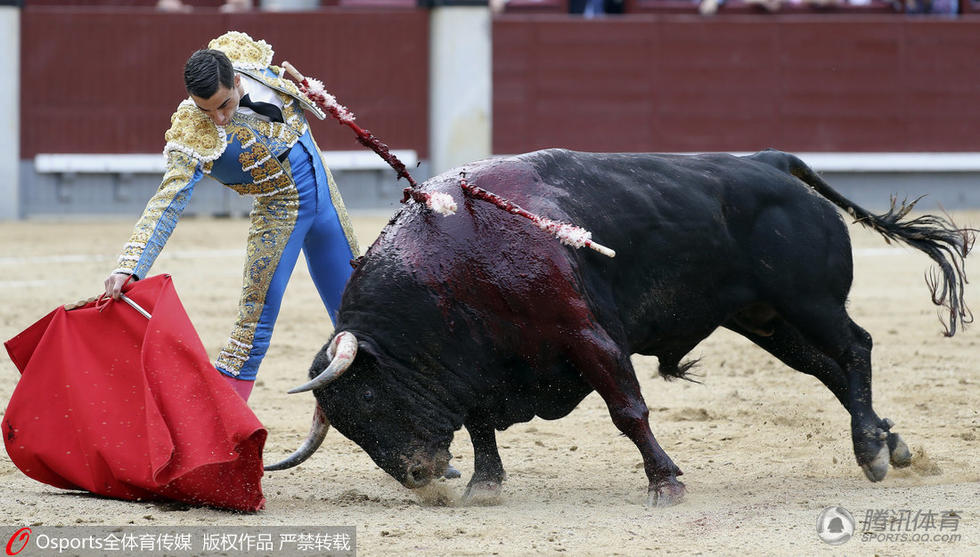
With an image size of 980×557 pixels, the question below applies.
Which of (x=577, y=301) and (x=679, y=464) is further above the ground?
(x=577, y=301)

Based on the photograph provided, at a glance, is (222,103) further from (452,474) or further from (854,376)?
(854,376)

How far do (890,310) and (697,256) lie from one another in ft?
11.4

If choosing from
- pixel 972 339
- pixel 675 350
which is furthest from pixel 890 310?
pixel 675 350

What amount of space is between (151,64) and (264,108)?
723cm

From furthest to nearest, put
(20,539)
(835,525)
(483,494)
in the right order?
(483,494) → (835,525) → (20,539)

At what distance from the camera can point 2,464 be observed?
3.88 m

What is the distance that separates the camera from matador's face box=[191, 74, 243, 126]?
342cm

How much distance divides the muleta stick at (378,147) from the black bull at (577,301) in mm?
47

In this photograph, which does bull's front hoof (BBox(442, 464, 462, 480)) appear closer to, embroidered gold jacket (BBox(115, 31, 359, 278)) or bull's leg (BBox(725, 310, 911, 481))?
embroidered gold jacket (BBox(115, 31, 359, 278))

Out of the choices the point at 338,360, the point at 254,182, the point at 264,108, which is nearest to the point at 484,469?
the point at 338,360

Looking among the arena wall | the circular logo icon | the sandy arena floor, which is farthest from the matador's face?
the arena wall

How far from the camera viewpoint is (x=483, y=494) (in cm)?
354

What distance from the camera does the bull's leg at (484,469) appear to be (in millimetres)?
3539

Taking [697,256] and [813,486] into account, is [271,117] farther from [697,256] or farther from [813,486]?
[813,486]
